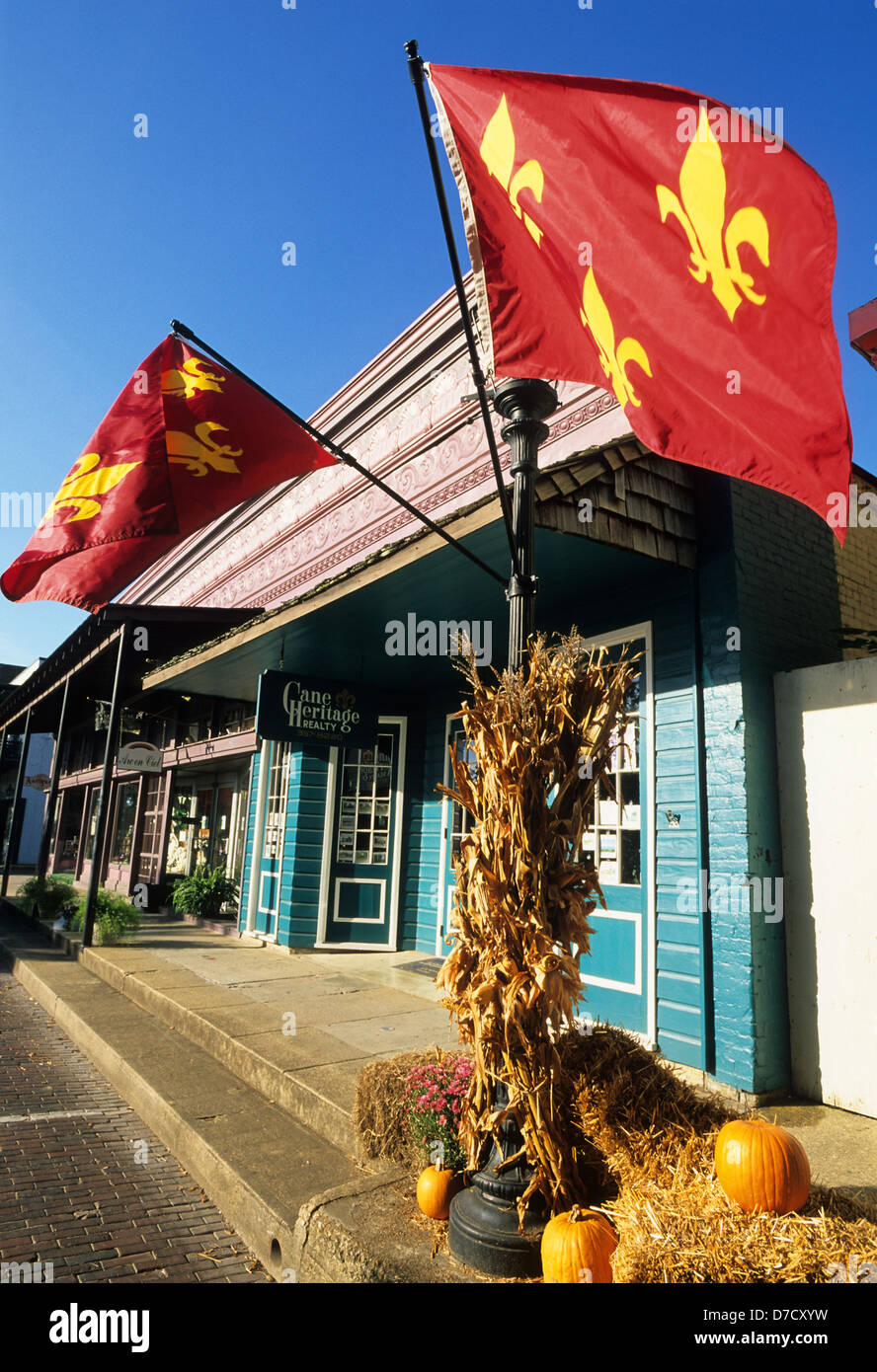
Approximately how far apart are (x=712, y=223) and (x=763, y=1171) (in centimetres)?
361

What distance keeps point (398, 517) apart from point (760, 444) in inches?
304

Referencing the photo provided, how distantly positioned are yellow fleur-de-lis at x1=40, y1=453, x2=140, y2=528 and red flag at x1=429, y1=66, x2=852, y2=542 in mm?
2894

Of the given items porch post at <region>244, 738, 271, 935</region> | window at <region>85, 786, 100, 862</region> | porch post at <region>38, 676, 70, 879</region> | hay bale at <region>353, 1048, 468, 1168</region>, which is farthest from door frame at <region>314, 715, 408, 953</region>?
window at <region>85, 786, 100, 862</region>

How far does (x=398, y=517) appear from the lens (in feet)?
34.2

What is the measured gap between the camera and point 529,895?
116 inches

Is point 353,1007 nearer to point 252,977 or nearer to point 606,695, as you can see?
point 252,977

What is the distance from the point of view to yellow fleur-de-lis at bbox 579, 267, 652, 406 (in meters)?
3.08

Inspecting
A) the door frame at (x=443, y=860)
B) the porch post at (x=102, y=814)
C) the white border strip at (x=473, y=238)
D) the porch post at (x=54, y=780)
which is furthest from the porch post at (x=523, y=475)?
the porch post at (x=54, y=780)

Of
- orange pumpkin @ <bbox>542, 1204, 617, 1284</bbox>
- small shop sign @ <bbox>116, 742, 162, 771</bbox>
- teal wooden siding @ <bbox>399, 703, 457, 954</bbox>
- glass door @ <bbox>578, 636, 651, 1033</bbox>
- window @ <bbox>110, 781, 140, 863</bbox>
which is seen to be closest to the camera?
orange pumpkin @ <bbox>542, 1204, 617, 1284</bbox>

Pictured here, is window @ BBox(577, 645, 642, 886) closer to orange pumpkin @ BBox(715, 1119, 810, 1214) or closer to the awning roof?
orange pumpkin @ BBox(715, 1119, 810, 1214)

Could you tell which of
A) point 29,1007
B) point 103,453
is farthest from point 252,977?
point 103,453

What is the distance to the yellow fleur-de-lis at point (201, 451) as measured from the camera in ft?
16.5

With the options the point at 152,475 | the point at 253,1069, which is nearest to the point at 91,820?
the point at 253,1069

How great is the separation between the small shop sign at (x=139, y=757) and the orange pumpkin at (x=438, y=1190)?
9917mm
